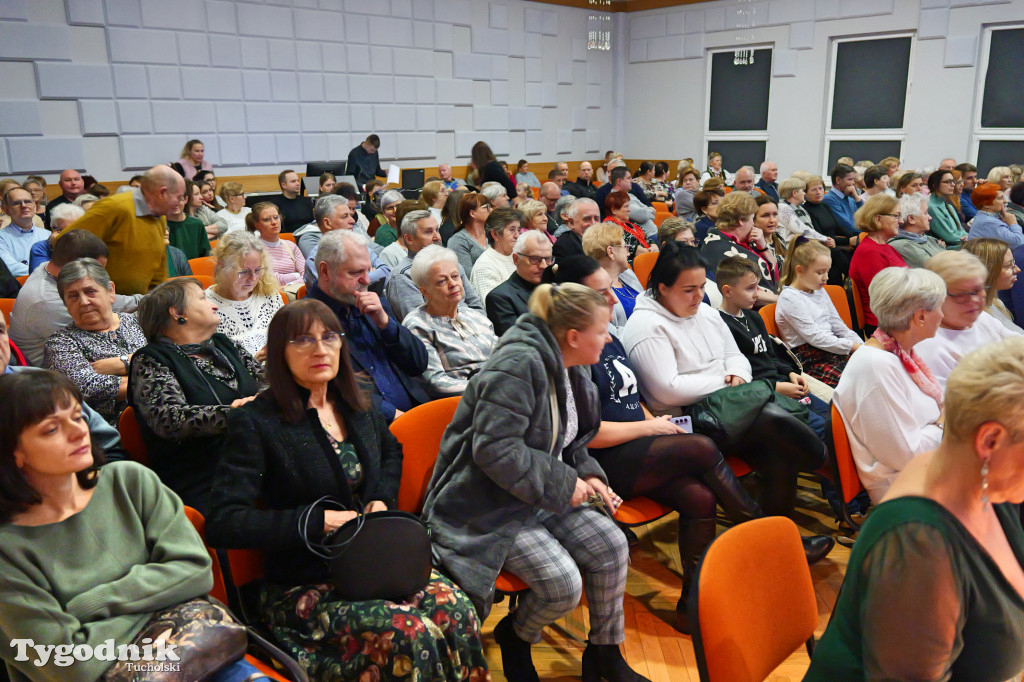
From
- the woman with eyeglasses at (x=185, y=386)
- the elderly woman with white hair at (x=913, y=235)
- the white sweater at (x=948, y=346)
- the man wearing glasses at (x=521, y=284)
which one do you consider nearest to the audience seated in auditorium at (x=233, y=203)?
the man wearing glasses at (x=521, y=284)

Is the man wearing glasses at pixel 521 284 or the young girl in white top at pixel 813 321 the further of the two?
the young girl in white top at pixel 813 321

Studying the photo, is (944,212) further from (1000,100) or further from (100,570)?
(100,570)

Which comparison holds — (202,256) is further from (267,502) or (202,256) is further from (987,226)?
(987,226)

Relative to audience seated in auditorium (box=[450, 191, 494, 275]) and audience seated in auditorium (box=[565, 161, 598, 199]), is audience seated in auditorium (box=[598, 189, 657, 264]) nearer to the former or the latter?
audience seated in auditorium (box=[450, 191, 494, 275])

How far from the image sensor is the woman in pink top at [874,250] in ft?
15.7

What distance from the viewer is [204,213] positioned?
6.59 metres

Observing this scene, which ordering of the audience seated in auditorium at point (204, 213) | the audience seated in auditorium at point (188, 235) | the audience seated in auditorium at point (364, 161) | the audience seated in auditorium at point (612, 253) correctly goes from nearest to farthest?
the audience seated in auditorium at point (612, 253)
the audience seated in auditorium at point (188, 235)
the audience seated in auditorium at point (204, 213)
the audience seated in auditorium at point (364, 161)

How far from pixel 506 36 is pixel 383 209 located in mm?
7081

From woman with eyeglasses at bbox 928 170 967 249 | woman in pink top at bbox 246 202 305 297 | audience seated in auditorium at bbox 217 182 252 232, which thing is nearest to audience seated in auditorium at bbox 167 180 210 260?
woman in pink top at bbox 246 202 305 297

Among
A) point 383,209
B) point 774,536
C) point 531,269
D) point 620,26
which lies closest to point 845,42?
point 620,26

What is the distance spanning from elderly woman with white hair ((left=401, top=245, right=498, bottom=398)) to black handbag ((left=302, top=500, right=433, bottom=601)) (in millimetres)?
1211

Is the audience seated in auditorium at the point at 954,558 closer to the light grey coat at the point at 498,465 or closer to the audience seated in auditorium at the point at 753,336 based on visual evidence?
the light grey coat at the point at 498,465

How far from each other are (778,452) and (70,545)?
2.41m

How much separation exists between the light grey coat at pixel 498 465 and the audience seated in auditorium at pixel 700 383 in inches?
33.4
